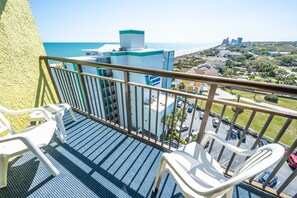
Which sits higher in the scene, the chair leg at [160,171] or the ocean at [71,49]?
the chair leg at [160,171]

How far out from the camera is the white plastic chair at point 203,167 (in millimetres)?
666

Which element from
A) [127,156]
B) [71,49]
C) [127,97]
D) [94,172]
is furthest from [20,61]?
[71,49]

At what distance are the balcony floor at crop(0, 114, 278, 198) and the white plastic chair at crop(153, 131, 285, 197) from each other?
270mm

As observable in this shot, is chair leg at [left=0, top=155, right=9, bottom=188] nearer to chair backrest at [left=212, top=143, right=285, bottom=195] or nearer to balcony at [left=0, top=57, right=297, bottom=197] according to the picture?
balcony at [left=0, top=57, right=297, bottom=197]

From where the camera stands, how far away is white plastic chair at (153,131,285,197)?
67cm

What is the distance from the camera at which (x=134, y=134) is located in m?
2.10

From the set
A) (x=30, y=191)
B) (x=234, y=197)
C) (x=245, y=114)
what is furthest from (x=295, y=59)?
(x=30, y=191)

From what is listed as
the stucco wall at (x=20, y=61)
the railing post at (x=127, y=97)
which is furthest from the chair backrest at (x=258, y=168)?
the stucco wall at (x=20, y=61)

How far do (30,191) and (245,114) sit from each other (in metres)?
19.5

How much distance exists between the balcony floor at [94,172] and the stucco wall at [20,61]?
2.71 ft

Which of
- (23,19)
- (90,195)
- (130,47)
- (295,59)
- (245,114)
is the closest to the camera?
(90,195)

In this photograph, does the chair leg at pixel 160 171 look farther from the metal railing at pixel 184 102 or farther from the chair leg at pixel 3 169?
the chair leg at pixel 3 169

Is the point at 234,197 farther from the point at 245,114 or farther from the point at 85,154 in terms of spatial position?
the point at 245,114

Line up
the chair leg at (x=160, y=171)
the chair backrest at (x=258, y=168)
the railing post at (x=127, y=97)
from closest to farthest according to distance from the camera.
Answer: the chair backrest at (x=258, y=168) → the chair leg at (x=160, y=171) → the railing post at (x=127, y=97)
